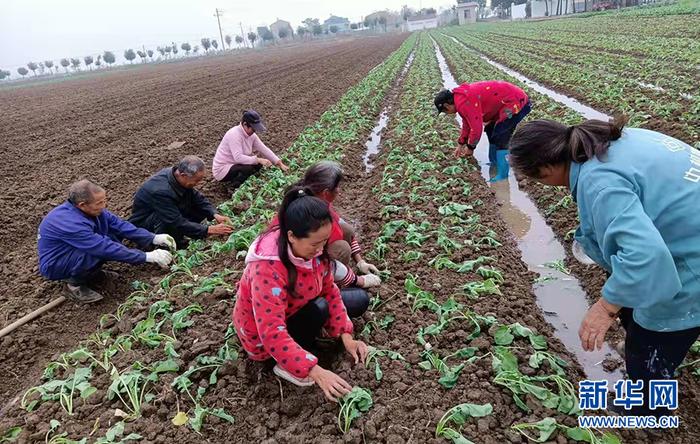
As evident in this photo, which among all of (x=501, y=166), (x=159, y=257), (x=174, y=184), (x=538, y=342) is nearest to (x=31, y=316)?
(x=159, y=257)

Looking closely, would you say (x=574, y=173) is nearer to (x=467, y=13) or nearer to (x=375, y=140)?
(x=375, y=140)

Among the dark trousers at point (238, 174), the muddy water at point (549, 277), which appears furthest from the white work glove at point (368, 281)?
the dark trousers at point (238, 174)

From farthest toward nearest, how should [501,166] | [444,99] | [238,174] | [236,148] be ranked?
[238,174] → [236,148] → [501,166] → [444,99]

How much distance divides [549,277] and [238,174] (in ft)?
16.7

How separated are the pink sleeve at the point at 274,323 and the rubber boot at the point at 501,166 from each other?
534 centimetres

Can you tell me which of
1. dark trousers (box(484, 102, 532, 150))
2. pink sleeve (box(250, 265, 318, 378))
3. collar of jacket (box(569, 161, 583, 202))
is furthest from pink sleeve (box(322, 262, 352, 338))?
dark trousers (box(484, 102, 532, 150))

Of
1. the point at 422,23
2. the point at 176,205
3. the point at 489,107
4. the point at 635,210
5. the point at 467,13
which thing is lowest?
the point at 176,205

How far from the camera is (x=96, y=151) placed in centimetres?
1033

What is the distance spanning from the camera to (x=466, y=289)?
389cm

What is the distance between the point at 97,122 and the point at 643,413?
15075mm

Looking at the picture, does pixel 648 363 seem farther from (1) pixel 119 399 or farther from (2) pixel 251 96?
(2) pixel 251 96

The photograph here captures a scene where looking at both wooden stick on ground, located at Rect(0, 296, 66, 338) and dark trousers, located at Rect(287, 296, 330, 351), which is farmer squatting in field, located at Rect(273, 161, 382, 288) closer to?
dark trousers, located at Rect(287, 296, 330, 351)

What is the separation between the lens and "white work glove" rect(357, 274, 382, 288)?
Result: 3906mm

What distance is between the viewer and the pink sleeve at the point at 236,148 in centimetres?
720
